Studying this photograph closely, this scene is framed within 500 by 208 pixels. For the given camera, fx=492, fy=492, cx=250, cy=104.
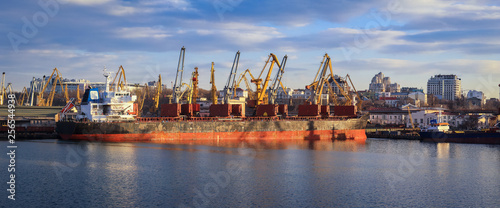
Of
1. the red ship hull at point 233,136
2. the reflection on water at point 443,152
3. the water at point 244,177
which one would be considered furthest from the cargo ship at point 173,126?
the reflection on water at point 443,152

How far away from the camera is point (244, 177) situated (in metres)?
31.1

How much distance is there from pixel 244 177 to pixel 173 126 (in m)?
23.9

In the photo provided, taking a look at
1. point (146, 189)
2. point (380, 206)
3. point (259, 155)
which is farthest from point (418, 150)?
point (146, 189)

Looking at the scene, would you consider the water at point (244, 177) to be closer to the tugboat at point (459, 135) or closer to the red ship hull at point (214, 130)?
the red ship hull at point (214, 130)

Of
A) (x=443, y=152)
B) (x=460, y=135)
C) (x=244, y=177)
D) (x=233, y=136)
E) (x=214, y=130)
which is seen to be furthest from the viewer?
(x=460, y=135)

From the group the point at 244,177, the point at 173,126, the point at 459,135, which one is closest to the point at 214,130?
the point at 173,126

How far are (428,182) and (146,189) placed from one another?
17.1m

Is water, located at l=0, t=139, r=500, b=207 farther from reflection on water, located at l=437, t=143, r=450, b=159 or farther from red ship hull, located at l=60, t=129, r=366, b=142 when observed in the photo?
red ship hull, located at l=60, t=129, r=366, b=142

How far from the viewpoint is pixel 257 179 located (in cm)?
3044

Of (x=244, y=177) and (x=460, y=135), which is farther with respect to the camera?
(x=460, y=135)

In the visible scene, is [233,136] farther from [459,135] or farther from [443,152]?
[459,135]

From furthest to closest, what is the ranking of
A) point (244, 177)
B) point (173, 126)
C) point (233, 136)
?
point (233, 136)
point (173, 126)
point (244, 177)

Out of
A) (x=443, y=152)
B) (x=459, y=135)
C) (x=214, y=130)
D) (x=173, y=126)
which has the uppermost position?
(x=173, y=126)

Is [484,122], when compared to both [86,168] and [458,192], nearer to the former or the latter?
[458,192]
